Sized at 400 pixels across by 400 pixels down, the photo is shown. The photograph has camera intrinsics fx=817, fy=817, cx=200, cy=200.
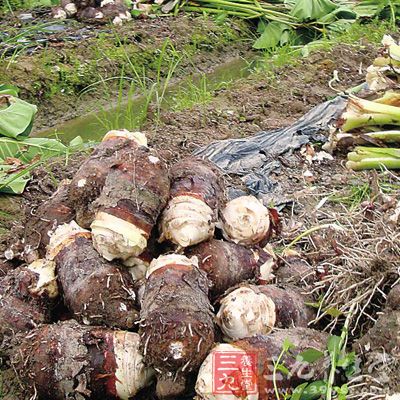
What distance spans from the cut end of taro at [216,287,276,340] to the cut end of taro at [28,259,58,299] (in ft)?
2.05

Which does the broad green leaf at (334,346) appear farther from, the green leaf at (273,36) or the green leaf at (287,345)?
the green leaf at (273,36)

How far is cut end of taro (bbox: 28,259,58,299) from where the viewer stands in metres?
2.91

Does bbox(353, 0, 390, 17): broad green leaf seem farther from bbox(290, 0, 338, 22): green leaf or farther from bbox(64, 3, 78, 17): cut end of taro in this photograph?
bbox(64, 3, 78, 17): cut end of taro

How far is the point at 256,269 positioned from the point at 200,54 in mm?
5404

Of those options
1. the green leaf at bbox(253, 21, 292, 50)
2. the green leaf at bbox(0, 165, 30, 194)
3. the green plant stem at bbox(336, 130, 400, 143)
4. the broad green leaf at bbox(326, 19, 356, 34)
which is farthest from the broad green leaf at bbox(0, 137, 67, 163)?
the broad green leaf at bbox(326, 19, 356, 34)

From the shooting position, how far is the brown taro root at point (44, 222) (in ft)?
10.2

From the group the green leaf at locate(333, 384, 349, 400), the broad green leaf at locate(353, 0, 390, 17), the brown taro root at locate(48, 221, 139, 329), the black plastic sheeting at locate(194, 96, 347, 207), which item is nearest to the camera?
the green leaf at locate(333, 384, 349, 400)

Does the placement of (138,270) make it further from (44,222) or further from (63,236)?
(44,222)

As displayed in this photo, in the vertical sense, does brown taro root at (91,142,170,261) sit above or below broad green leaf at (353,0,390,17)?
above

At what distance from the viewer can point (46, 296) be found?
2.93m

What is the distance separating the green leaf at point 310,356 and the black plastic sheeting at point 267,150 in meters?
1.49

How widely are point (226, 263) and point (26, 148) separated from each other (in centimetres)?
227

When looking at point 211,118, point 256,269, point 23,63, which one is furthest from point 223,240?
point 23,63

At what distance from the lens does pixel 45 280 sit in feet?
9.54
